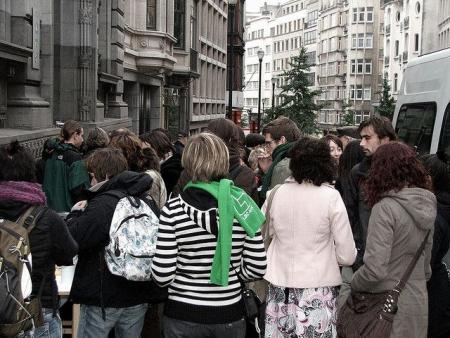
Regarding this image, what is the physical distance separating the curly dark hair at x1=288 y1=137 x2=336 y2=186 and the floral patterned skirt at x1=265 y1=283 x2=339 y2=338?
75 centimetres

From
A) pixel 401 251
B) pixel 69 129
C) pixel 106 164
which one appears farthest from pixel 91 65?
pixel 401 251

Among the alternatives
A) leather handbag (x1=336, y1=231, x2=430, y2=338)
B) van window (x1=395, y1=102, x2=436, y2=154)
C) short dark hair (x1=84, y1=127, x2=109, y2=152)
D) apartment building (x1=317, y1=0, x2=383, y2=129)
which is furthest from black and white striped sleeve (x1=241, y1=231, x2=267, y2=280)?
apartment building (x1=317, y1=0, x2=383, y2=129)

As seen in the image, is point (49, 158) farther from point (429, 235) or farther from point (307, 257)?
point (429, 235)

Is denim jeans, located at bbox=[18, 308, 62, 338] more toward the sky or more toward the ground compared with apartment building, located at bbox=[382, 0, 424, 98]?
more toward the ground

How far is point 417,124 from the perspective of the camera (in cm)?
1238

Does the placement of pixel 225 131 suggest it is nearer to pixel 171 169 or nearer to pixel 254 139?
pixel 171 169

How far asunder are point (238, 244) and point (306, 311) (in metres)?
0.99

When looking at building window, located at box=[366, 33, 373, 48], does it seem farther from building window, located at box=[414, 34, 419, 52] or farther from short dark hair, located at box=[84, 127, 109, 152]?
short dark hair, located at box=[84, 127, 109, 152]

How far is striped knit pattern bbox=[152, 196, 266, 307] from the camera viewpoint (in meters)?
4.79

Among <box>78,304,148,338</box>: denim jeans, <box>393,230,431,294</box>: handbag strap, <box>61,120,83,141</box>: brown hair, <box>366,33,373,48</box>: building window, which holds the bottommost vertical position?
<box>78,304,148,338</box>: denim jeans

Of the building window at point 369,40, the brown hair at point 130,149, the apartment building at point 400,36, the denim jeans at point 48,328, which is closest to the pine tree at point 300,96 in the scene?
the apartment building at point 400,36

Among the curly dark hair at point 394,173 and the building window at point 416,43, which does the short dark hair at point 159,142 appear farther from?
the building window at point 416,43

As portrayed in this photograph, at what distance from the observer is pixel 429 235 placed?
17.6 feet

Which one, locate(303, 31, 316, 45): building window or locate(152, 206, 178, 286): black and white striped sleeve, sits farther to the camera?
locate(303, 31, 316, 45): building window
